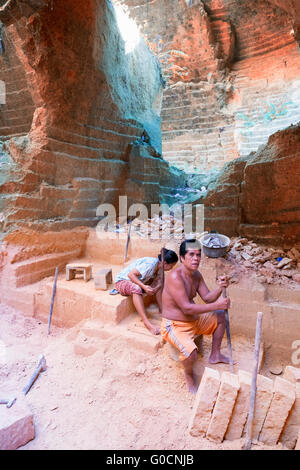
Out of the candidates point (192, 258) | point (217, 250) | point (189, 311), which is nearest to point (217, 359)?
point (189, 311)

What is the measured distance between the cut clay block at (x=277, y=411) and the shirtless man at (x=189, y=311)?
2.27 ft

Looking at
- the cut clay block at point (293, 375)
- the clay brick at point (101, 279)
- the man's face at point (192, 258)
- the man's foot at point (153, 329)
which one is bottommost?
the man's foot at point (153, 329)

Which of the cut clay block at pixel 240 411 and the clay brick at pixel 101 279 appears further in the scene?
the clay brick at pixel 101 279

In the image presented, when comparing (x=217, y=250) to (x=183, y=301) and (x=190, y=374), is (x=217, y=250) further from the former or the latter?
(x=190, y=374)

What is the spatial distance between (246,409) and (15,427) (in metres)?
1.67

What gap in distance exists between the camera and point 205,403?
2018mm

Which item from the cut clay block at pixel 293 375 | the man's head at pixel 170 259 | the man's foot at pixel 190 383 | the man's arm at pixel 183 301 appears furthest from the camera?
the man's head at pixel 170 259

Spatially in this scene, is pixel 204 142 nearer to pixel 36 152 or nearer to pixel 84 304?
pixel 36 152

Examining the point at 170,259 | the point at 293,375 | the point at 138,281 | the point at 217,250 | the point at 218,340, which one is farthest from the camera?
the point at 217,250

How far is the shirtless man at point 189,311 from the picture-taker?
249 centimetres

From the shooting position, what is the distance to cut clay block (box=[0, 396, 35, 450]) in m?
1.95

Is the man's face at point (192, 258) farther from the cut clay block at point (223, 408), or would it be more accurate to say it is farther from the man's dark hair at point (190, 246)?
the cut clay block at point (223, 408)

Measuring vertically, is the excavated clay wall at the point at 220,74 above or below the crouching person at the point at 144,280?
above

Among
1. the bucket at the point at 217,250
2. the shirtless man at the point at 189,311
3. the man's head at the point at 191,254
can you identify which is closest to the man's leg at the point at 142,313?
the shirtless man at the point at 189,311
